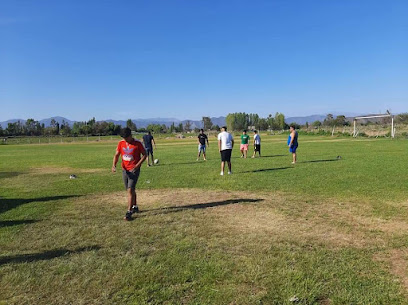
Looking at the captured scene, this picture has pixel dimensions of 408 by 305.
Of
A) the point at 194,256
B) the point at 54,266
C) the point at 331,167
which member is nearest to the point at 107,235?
the point at 54,266

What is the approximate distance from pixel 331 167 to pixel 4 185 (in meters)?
13.4

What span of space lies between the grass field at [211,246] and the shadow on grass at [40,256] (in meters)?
0.02

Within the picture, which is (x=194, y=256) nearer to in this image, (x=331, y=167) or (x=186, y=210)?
(x=186, y=210)

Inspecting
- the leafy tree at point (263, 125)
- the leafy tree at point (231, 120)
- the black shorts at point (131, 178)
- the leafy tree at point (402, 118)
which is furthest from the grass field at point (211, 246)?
the leafy tree at point (231, 120)

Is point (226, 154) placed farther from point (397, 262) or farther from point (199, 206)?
point (397, 262)

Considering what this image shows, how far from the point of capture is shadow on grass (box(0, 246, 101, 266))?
4687 mm

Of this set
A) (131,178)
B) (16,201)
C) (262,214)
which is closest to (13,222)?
(16,201)

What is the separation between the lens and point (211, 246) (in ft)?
16.6

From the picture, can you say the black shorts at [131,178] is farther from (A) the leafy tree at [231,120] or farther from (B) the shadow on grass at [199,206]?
(A) the leafy tree at [231,120]

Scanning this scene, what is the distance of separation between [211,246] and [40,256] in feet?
8.75

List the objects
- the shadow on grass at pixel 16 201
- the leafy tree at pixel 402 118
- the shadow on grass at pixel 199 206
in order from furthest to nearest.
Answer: the leafy tree at pixel 402 118 < the shadow on grass at pixel 16 201 < the shadow on grass at pixel 199 206

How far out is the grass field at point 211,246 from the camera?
12.2 feet

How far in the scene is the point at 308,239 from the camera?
5.26 m

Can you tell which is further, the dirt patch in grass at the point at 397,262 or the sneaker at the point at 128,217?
the sneaker at the point at 128,217
